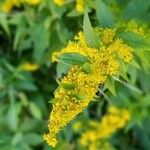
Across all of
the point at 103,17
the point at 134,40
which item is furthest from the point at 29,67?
the point at 134,40

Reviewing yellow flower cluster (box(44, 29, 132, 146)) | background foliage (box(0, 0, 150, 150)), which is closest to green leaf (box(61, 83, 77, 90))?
yellow flower cluster (box(44, 29, 132, 146))

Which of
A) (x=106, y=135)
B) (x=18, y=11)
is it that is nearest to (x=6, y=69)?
(x=18, y=11)

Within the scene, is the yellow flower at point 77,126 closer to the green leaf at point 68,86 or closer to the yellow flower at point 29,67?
the yellow flower at point 29,67

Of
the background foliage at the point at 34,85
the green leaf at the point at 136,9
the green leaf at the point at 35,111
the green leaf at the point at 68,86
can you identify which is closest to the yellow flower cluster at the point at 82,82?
the green leaf at the point at 68,86

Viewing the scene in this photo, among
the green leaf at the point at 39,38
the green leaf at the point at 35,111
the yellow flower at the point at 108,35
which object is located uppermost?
the yellow flower at the point at 108,35

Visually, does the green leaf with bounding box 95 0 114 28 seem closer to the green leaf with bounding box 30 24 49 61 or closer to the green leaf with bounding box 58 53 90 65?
the green leaf with bounding box 58 53 90 65

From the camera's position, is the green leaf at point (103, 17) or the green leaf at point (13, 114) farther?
the green leaf at point (13, 114)
